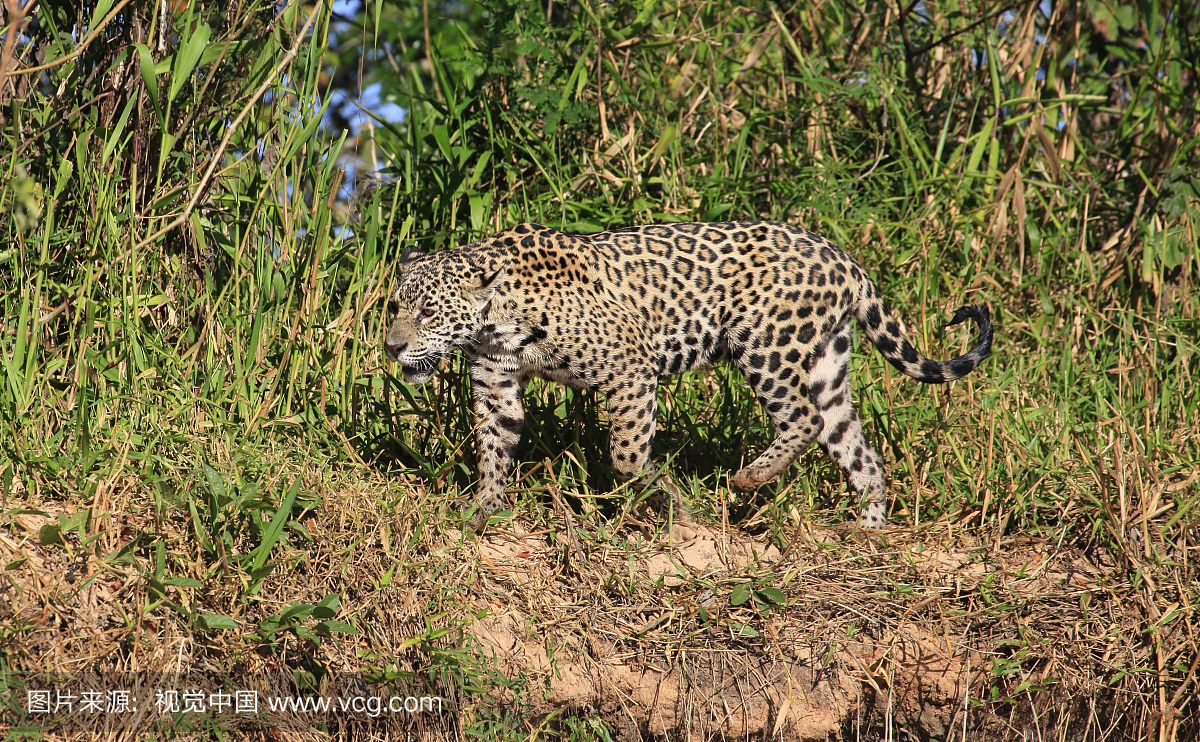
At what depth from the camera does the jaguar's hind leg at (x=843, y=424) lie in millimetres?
5348

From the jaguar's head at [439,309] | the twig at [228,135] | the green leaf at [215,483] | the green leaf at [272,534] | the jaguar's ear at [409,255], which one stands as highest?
the twig at [228,135]

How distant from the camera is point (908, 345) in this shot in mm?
5391

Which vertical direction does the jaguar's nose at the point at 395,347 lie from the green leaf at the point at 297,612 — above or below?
above

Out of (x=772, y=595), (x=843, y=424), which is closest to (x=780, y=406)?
(x=843, y=424)

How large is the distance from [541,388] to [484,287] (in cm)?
95

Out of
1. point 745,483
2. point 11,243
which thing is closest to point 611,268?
point 745,483

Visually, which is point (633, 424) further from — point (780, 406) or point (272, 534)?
point (272, 534)

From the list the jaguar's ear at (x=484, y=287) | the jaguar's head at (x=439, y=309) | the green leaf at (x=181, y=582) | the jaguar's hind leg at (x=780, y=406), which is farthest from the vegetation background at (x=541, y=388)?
the jaguar's ear at (x=484, y=287)

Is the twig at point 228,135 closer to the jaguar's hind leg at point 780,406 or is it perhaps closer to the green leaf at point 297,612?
the green leaf at point 297,612

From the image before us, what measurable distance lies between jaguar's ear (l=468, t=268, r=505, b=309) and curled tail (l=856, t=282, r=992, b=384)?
70.6 inches

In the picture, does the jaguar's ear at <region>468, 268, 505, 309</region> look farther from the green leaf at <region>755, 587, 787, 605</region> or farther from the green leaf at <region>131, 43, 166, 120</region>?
the green leaf at <region>755, 587, 787, 605</region>

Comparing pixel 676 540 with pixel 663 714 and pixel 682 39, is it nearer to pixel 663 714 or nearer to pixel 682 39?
pixel 663 714

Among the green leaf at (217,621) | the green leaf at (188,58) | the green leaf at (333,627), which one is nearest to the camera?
the green leaf at (217,621)

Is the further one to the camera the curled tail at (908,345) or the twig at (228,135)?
the curled tail at (908,345)
